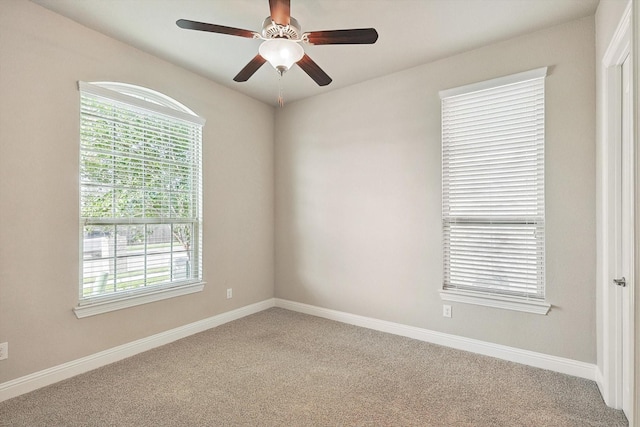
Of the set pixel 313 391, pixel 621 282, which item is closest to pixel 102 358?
pixel 313 391

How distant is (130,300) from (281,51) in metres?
2.55

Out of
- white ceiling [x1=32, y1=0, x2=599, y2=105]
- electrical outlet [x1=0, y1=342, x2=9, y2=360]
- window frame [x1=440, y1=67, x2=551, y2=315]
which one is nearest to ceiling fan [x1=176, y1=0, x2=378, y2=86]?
white ceiling [x1=32, y1=0, x2=599, y2=105]

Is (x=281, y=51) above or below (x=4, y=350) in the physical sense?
above

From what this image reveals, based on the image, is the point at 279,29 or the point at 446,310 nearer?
the point at 279,29

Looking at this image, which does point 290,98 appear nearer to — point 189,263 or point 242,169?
point 242,169

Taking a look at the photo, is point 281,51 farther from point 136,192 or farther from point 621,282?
point 621,282

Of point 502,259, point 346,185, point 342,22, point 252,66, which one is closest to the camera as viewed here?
point 252,66

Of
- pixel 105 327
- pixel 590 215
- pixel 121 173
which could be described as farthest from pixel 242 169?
pixel 590 215

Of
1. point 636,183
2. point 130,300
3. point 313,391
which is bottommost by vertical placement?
point 313,391

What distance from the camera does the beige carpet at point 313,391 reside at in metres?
2.12

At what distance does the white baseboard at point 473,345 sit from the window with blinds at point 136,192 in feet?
5.77

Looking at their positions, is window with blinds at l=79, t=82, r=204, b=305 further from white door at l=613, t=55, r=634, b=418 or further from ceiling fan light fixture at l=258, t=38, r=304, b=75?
white door at l=613, t=55, r=634, b=418

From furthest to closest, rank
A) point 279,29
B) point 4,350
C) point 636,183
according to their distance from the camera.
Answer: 1. point 4,350
2. point 279,29
3. point 636,183

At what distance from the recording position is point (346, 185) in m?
3.99
